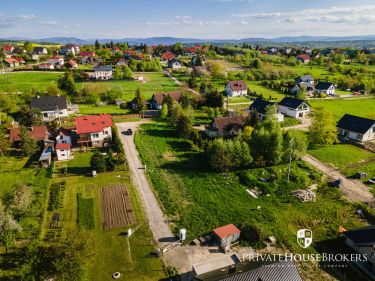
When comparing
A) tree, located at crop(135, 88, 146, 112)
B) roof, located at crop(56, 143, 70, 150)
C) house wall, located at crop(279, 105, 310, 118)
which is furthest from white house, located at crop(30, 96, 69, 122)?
house wall, located at crop(279, 105, 310, 118)

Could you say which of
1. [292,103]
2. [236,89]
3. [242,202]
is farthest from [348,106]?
[242,202]

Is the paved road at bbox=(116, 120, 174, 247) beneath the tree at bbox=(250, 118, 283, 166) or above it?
beneath

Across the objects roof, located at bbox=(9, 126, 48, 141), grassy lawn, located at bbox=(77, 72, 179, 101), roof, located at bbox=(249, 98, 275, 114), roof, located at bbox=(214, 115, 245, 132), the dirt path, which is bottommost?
the dirt path

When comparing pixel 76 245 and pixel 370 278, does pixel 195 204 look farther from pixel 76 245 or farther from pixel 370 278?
pixel 370 278

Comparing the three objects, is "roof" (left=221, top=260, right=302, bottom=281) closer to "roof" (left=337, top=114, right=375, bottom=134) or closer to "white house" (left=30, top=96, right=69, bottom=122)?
"roof" (left=337, top=114, right=375, bottom=134)

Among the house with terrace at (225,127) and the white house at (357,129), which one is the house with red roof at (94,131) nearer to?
the house with terrace at (225,127)

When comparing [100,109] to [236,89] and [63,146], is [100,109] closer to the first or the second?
[63,146]
